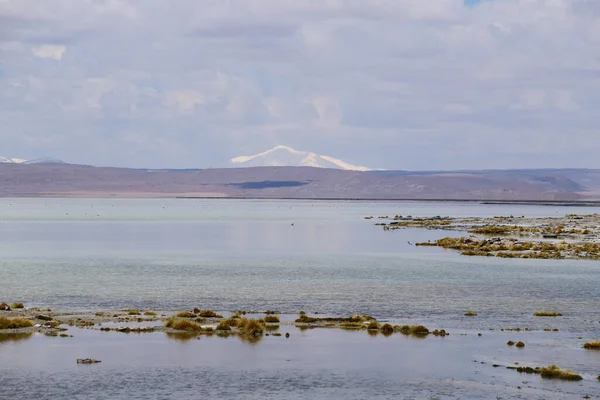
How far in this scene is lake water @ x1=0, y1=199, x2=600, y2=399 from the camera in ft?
104

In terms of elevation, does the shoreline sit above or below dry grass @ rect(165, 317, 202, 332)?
above

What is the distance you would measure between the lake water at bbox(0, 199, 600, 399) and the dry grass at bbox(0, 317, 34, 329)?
2.77 meters

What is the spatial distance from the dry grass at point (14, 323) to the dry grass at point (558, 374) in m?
22.3

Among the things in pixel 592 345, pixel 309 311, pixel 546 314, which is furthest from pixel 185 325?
pixel 546 314

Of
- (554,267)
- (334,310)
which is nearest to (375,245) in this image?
(554,267)

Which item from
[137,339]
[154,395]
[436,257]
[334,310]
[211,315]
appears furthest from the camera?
[436,257]

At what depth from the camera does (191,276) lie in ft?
233

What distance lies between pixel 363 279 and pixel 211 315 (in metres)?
24.4

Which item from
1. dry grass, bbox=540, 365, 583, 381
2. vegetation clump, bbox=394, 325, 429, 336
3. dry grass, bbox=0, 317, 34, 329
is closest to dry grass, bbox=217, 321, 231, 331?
vegetation clump, bbox=394, 325, 429, 336

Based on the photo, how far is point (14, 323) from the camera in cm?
4219

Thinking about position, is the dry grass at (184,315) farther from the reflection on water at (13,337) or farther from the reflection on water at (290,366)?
the reflection on water at (13,337)

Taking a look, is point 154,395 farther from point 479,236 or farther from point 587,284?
point 479,236

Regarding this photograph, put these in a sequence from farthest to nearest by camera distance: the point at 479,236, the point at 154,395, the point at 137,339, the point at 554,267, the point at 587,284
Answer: the point at 479,236
the point at 554,267
the point at 587,284
the point at 137,339
the point at 154,395

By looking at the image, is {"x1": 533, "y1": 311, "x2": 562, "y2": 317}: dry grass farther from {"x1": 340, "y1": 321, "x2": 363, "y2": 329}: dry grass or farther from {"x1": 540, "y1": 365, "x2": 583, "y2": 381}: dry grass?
{"x1": 540, "y1": 365, "x2": 583, "y2": 381}: dry grass
